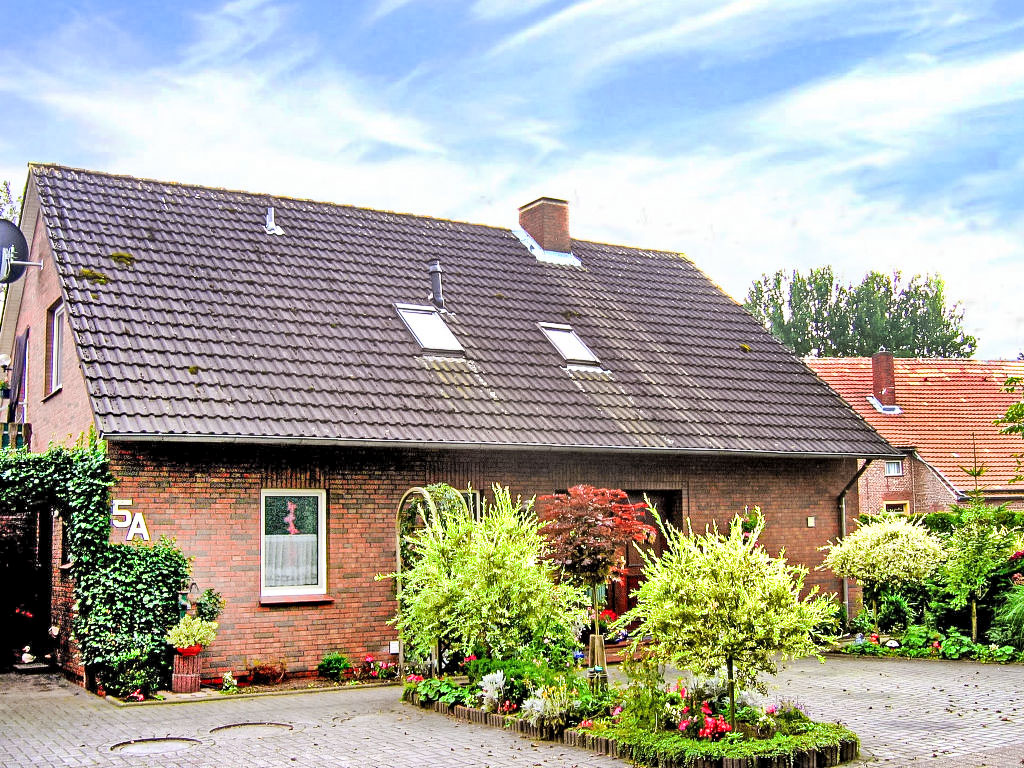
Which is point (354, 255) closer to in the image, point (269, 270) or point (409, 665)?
point (269, 270)

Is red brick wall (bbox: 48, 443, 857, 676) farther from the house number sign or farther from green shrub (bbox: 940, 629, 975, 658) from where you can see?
green shrub (bbox: 940, 629, 975, 658)

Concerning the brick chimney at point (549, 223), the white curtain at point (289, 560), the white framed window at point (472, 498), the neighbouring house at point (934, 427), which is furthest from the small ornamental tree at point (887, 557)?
the neighbouring house at point (934, 427)

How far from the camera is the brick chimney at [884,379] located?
3553cm

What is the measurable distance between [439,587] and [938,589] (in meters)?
9.23

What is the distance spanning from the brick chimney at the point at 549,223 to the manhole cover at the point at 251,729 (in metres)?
13.5

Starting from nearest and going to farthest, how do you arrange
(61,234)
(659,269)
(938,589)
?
(61,234)
(938,589)
(659,269)

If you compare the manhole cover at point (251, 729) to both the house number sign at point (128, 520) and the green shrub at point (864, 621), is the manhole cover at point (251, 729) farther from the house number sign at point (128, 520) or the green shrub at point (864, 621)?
the green shrub at point (864, 621)

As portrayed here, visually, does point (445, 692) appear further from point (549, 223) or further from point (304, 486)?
point (549, 223)

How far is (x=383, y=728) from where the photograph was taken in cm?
1170

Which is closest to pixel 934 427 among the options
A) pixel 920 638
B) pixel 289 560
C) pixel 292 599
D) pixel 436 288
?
pixel 920 638

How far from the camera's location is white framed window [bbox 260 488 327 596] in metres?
15.2

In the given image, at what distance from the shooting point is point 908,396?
3547 centimetres

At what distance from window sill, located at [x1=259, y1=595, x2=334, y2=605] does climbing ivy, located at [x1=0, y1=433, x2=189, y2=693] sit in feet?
3.97

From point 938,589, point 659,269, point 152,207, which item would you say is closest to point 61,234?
point 152,207
